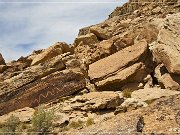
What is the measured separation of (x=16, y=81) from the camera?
26203mm

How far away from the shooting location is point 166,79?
22.2 m

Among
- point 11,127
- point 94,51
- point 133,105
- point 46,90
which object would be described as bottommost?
point 11,127

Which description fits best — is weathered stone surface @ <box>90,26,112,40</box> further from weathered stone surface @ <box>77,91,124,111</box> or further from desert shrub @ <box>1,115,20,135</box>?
desert shrub @ <box>1,115,20,135</box>

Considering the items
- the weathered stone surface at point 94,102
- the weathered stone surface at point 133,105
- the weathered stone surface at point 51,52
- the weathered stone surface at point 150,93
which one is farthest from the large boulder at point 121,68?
the weathered stone surface at point 133,105

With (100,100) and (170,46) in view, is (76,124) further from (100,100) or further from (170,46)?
(170,46)

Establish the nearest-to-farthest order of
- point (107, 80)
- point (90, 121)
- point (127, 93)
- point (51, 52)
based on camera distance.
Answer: point (90, 121), point (127, 93), point (107, 80), point (51, 52)

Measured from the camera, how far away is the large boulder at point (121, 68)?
948 inches

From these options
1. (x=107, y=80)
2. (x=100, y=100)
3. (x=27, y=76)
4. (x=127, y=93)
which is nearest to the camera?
(x=100, y=100)

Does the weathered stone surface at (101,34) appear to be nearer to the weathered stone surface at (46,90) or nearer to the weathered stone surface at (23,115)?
the weathered stone surface at (46,90)

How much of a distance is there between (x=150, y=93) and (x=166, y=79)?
5.36 feet

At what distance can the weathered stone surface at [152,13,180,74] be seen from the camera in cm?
2153

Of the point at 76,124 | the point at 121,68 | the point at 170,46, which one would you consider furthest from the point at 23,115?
the point at 170,46

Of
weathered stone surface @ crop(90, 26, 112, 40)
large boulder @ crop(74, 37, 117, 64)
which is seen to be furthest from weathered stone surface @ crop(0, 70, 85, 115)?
weathered stone surface @ crop(90, 26, 112, 40)

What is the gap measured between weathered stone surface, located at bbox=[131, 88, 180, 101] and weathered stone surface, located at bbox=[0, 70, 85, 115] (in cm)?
478
